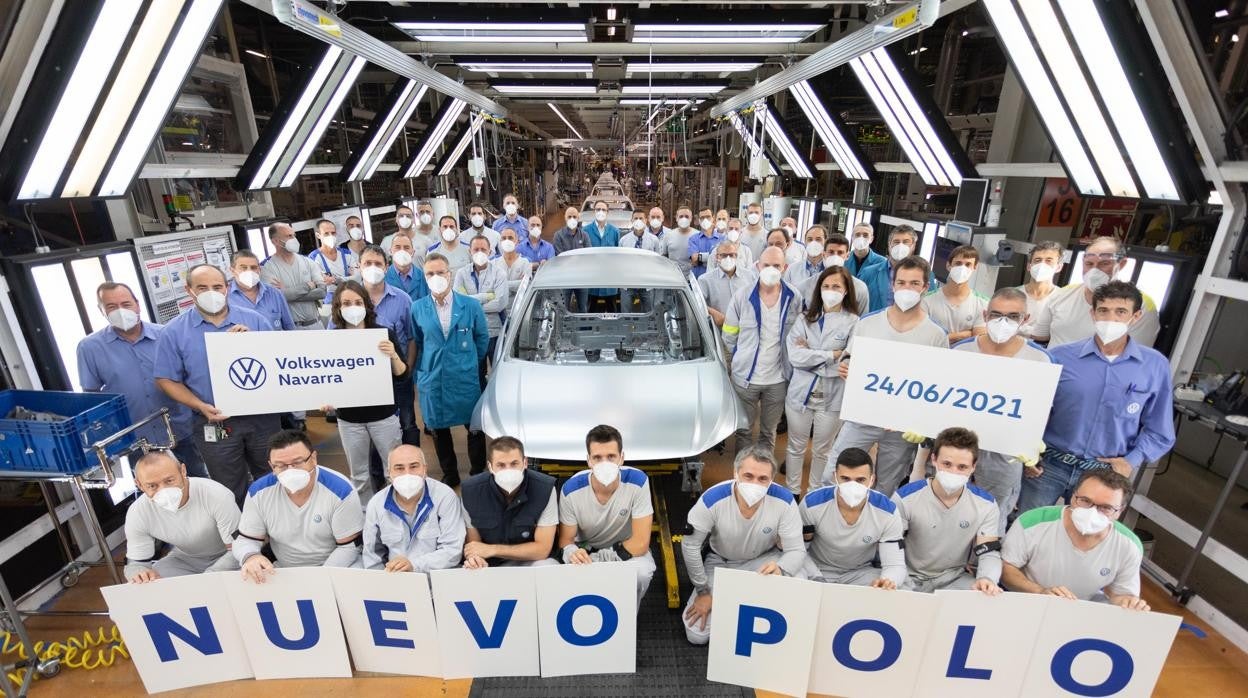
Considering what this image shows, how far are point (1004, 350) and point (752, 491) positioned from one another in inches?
62.2

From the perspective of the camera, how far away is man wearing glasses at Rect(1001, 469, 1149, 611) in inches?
90.2

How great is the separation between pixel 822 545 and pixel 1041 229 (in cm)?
535

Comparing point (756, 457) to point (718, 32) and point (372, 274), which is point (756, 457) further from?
point (718, 32)

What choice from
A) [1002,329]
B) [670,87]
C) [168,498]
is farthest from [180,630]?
[670,87]

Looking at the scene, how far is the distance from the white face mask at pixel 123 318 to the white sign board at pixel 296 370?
0.36 m

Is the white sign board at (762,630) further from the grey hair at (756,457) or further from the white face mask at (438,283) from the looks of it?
the white face mask at (438,283)

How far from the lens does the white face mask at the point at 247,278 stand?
397 cm

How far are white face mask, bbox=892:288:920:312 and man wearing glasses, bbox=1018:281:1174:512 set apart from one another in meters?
0.72

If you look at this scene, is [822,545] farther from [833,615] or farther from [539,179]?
[539,179]

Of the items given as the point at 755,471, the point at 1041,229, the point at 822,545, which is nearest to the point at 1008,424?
the point at 822,545

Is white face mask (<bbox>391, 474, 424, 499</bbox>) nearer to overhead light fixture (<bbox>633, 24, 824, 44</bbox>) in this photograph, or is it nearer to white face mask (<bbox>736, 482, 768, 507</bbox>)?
white face mask (<bbox>736, 482, 768, 507</bbox>)

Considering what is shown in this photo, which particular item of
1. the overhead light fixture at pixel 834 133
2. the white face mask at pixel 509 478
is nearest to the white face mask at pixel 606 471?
the white face mask at pixel 509 478

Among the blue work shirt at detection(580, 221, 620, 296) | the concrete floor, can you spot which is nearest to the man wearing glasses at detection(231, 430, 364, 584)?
the concrete floor

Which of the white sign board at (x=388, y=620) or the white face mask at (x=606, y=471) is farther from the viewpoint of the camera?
the white face mask at (x=606, y=471)
